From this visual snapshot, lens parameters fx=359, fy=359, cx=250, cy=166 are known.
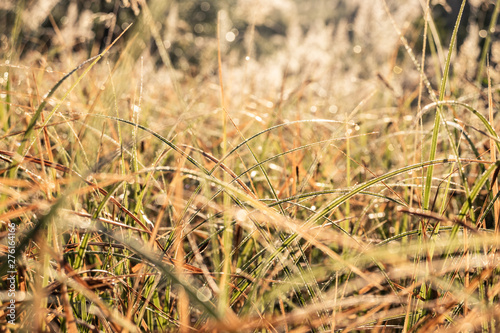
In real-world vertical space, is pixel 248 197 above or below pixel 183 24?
below

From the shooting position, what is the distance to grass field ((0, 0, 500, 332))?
0.54 m

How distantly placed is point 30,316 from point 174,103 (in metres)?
1.75

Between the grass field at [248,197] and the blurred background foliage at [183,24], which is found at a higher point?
the blurred background foliage at [183,24]

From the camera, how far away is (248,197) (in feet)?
1.63

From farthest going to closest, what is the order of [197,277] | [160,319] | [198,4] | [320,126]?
[198,4], [320,126], [197,277], [160,319]

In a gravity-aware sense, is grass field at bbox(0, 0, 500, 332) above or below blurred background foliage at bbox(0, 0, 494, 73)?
below

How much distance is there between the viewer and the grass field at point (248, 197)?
54 centimetres

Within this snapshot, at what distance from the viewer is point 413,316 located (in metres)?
0.58

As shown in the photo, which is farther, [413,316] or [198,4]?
[198,4]

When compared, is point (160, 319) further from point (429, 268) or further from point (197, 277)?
point (429, 268)

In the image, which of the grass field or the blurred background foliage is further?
the blurred background foliage

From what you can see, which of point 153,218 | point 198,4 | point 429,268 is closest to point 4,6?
point 153,218

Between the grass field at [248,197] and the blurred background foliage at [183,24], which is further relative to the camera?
the blurred background foliage at [183,24]

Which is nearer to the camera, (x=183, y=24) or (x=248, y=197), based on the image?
(x=248, y=197)
